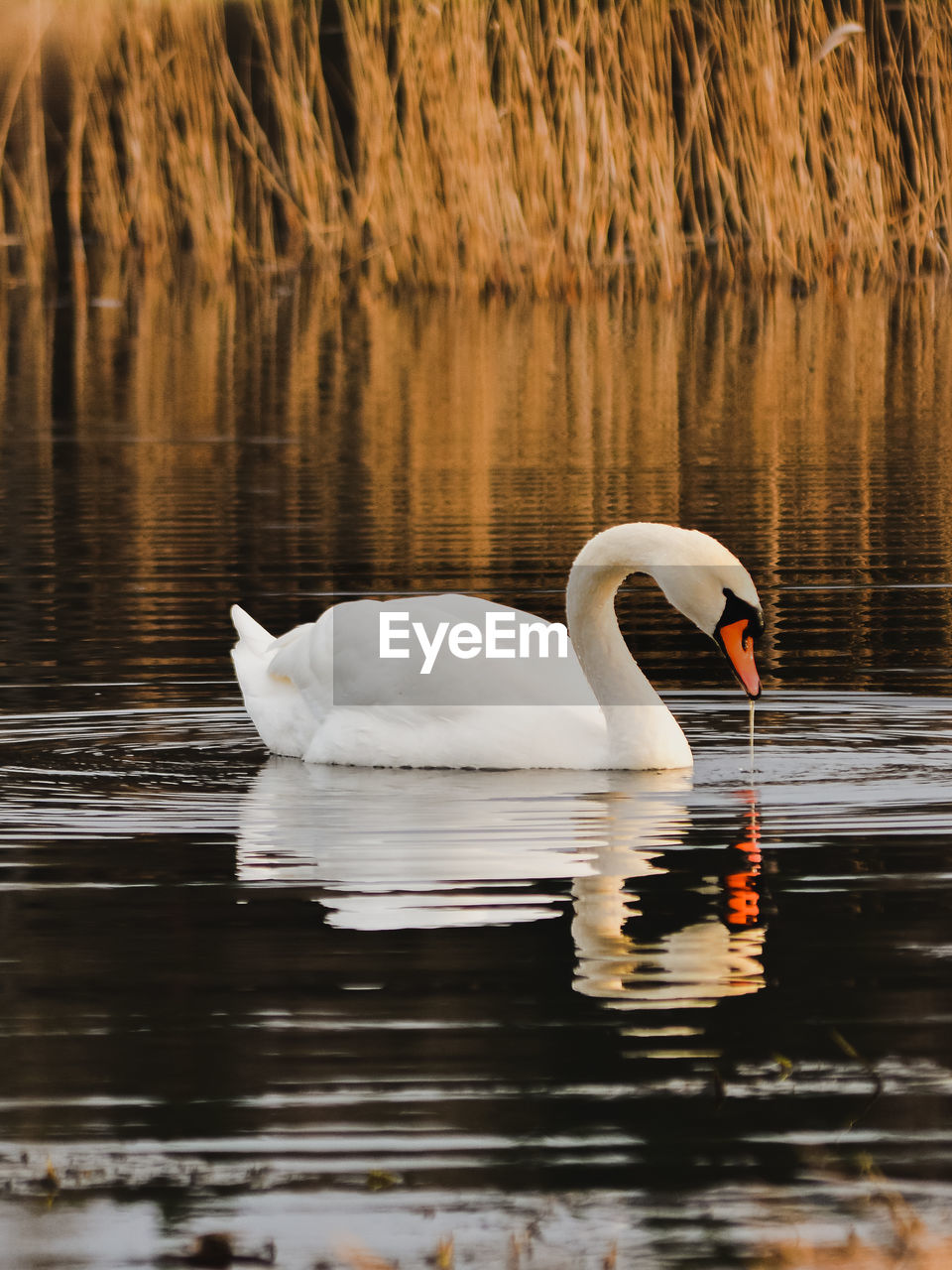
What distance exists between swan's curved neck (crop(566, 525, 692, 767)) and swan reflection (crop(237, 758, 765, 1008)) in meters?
0.07

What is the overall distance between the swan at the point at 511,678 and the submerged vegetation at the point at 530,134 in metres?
14.2

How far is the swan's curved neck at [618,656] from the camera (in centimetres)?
637

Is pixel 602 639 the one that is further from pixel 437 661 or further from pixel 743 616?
pixel 743 616

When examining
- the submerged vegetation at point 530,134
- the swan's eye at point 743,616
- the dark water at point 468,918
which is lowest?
the dark water at point 468,918

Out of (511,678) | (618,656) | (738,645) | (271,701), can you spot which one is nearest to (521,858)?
(738,645)

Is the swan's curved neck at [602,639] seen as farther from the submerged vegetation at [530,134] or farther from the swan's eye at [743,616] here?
the submerged vegetation at [530,134]

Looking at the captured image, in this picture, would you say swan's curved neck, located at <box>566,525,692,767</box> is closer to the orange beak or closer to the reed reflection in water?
the orange beak

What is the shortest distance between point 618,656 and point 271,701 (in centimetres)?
98

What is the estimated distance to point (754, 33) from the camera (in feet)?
69.4

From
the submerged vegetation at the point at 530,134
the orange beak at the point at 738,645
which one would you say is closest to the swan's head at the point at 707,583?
the orange beak at the point at 738,645

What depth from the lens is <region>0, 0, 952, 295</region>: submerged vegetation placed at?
68.9 ft

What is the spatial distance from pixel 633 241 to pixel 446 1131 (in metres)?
18.7

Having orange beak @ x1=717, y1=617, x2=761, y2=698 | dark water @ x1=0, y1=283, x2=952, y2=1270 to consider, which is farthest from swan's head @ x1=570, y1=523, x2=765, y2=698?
dark water @ x1=0, y1=283, x2=952, y2=1270

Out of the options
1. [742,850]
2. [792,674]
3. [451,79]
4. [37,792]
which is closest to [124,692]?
[37,792]
